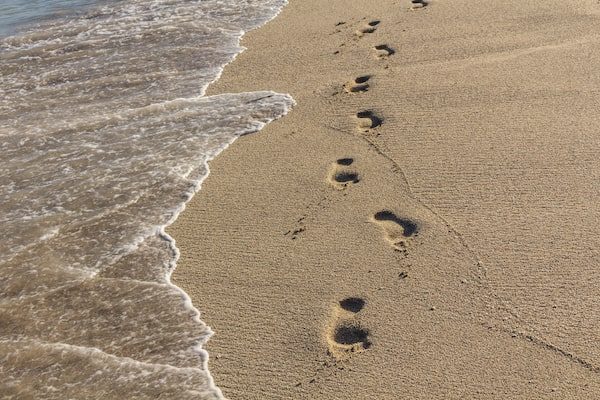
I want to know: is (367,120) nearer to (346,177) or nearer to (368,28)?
(346,177)

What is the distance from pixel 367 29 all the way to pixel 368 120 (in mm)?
2319

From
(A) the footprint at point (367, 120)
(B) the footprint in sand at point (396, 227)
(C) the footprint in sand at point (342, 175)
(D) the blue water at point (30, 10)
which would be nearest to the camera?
(B) the footprint in sand at point (396, 227)

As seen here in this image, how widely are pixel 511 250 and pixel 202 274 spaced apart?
1943 millimetres

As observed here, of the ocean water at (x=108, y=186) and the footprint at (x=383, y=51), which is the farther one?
the footprint at (x=383, y=51)

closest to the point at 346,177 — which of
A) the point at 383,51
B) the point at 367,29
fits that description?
the point at 383,51

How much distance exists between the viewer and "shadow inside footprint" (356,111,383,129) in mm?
6418

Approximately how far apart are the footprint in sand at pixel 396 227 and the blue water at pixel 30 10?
667cm

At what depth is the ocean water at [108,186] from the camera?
4.25 meters

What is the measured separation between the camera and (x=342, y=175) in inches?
226

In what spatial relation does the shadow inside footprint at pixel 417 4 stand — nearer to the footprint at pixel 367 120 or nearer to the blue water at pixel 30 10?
the footprint at pixel 367 120

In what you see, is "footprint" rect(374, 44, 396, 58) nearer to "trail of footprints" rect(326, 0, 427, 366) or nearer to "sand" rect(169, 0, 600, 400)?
"sand" rect(169, 0, 600, 400)

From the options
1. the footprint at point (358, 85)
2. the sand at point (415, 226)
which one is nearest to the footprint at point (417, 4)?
the sand at point (415, 226)

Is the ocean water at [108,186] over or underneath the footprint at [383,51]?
underneath

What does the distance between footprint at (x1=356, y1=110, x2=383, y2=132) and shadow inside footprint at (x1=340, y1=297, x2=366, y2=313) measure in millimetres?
2220
